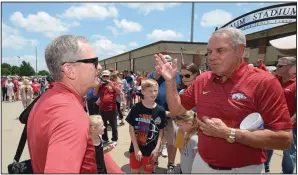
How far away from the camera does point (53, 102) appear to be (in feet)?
4.08

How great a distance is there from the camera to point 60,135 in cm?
109

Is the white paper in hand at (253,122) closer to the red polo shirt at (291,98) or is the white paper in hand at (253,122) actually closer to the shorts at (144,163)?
the shorts at (144,163)

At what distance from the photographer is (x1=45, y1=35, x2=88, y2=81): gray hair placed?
147 centimetres

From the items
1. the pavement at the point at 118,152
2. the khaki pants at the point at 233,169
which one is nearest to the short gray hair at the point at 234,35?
the khaki pants at the point at 233,169

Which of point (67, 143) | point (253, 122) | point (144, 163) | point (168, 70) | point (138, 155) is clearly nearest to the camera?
point (67, 143)

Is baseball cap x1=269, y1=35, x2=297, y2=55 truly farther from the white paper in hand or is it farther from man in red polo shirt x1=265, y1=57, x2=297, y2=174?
man in red polo shirt x1=265, y1=57, x2=297, y2=174

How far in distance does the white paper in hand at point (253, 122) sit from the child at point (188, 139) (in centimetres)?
148

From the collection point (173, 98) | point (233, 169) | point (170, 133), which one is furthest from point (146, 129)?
point (233, 169)

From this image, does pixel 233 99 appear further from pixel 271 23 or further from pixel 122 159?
pixel 271 23

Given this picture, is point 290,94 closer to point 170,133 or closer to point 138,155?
point 170,133

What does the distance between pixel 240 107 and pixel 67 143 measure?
55.9 inches

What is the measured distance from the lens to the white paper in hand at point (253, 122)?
6.02 feet

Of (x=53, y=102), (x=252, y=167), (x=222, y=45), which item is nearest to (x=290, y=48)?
(x=222, y=45)

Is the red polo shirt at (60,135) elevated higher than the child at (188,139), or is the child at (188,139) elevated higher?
the red polo shirt at (60,135)
